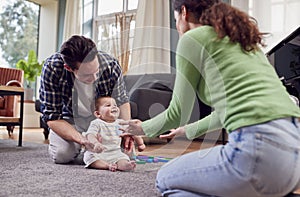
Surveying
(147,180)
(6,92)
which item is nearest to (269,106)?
(147,180)

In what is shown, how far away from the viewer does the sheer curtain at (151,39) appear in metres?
3.99

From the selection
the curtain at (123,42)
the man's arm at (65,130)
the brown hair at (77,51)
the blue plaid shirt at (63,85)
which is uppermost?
the curtain at (123,42)

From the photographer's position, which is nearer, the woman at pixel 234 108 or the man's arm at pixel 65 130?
the woman at pixel 234 108

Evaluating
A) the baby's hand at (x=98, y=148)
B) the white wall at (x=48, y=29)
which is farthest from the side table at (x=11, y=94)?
the white wall at (x=48, y=29)

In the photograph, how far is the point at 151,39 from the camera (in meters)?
4.11

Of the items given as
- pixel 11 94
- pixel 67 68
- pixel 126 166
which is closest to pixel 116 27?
pixel 11 94

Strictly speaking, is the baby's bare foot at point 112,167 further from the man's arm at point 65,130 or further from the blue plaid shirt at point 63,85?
the blue plaid shirt at point 63,85

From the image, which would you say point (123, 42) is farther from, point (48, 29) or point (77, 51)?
point (77, 51)

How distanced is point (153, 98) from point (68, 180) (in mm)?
1611

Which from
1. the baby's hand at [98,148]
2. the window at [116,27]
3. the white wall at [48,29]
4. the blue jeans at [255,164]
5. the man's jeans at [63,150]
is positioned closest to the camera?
the blue jeans at [255,164]

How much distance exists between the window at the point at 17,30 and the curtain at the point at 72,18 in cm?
68

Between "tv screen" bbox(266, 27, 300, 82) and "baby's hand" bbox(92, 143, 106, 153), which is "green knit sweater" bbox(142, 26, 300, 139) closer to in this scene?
"baby's hand" bbox(92, 143, 106, 153)

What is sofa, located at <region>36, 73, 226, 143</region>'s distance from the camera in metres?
2.72

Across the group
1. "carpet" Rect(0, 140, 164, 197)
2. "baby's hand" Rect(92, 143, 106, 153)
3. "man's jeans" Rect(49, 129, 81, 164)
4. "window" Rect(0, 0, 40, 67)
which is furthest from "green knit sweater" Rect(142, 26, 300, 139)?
"window" Rect(0, 0, 40, 67)
